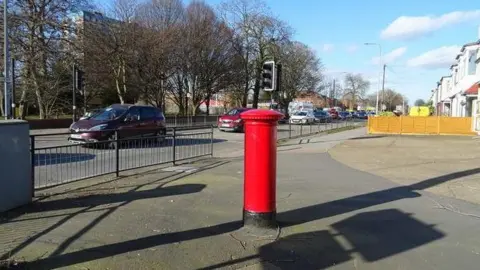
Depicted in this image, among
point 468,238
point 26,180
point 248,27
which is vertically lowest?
point 468,238

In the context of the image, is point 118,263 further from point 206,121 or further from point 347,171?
point 206,121

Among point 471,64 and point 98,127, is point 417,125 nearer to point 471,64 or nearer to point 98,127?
point 471,64

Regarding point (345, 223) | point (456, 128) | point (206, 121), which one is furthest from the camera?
point (206, 121)

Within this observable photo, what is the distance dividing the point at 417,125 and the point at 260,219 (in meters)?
34.3

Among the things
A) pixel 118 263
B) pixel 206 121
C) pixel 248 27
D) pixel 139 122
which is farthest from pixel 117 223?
pixel 248 27

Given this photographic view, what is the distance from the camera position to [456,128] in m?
35.1

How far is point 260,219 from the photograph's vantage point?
18.7 ft

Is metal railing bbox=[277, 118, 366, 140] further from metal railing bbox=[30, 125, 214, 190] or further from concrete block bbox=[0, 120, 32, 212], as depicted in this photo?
concrete block bbox=[0, 120, 32, 212]

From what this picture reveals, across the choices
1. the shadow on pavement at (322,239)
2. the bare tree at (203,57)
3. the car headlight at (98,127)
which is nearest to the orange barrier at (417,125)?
the bare tree at (203,57)

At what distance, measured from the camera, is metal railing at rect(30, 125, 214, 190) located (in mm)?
8523

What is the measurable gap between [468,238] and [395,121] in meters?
33.4

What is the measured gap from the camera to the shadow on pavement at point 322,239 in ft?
15.2

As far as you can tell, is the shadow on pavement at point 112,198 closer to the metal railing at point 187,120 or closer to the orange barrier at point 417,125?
the orange barrier at point 417,125

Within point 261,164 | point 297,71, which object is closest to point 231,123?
point 261,164
